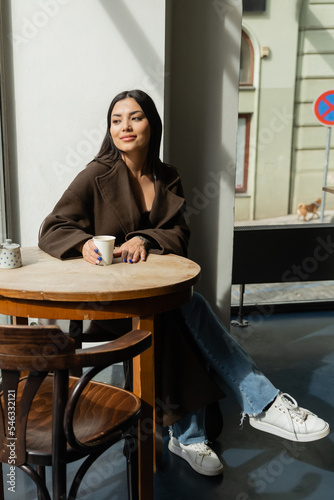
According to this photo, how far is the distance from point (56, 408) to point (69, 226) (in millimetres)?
926

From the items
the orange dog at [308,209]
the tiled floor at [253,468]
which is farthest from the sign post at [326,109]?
the tiled floor at [253,468]

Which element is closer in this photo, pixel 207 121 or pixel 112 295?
pixel 112 295

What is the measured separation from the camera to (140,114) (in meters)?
2.09

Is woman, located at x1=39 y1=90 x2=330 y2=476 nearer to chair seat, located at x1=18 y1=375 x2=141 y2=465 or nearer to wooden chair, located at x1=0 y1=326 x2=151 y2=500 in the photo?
chair seat, located at x1=18 y1=375 x2=141 y2=465

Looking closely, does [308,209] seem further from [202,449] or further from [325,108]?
[202,449]

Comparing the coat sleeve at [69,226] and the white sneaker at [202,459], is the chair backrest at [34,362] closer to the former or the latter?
the coat sleeve at [69,226]

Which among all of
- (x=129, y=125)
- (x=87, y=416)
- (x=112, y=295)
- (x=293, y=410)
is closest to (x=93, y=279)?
(x=112, y=295)

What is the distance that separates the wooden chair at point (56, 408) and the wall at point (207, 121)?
153 centimetres

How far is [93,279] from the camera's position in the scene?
167 centimetres

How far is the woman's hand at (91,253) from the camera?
185 centimetres

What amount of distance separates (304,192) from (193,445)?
2.19m

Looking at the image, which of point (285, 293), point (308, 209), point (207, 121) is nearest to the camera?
point (207, 121)

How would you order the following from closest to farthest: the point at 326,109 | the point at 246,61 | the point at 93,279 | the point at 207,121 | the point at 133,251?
the point at 93,279 → the point at 133,251 → the point at 207,121 → the point at 246,61 → the point at 326,109

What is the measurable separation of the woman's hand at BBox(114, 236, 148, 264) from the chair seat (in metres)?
0.47
